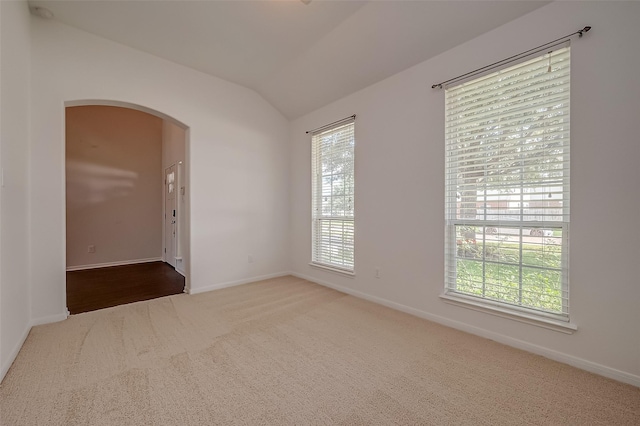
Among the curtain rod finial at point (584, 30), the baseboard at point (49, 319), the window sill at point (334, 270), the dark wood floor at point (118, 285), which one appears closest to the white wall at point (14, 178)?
the baseboard at point (49, 319)

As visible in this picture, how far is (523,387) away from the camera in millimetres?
1694

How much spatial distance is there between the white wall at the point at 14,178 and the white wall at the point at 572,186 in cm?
319

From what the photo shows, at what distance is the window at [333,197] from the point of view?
367 centimetres

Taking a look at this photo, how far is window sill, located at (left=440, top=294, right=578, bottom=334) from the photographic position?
198 centimetres

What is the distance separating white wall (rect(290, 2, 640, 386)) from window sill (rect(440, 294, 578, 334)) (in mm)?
46

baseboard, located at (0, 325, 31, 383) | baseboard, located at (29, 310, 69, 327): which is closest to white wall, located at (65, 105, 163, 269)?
baseboard, located at (29, 310, 69, 327)

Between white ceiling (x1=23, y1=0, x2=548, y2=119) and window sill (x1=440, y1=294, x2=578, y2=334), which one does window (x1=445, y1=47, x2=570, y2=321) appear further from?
white ceiling (x1=23, y1=0, x2=548, y2=119)

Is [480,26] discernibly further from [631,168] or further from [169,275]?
[169,275]

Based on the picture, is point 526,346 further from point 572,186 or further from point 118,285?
point 118,285

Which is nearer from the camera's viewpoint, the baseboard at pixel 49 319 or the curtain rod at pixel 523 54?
the curtain rod at pixel 523 54

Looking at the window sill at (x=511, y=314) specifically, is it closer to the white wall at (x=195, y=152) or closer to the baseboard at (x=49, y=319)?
the white wall at (x=195, y=152)

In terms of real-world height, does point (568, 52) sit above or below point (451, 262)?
above

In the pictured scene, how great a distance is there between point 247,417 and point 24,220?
273 centimetres

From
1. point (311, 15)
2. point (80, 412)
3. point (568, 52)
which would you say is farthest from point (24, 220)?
point (568, 52)
